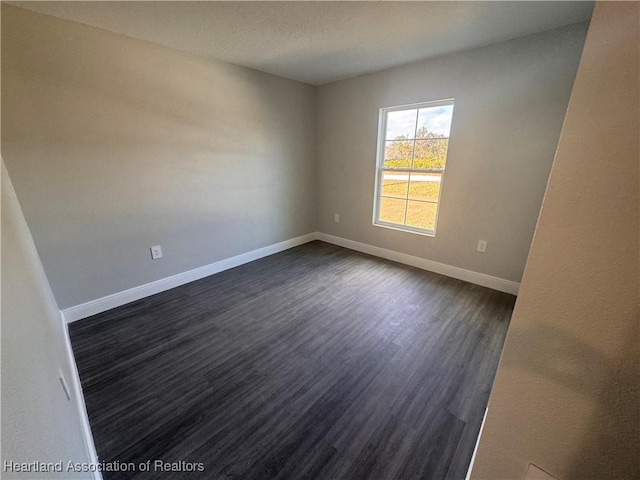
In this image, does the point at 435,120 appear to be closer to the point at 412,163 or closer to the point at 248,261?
the point at 412,163

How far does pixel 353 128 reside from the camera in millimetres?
3371

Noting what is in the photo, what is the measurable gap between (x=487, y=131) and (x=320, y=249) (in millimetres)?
2466

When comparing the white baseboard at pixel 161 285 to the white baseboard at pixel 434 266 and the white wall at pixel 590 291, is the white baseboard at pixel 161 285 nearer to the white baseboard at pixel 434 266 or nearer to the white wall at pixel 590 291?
the white baseboard at pixel 434 266

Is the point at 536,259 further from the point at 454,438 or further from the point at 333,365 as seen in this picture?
the point at 333,365

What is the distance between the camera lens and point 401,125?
302 cm

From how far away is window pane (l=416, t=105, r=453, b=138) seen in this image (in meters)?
2.68

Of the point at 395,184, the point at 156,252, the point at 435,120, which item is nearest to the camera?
the point at 156,252

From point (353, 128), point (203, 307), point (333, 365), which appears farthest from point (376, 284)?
point (353, 128)

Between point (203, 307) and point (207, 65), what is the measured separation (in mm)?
2423

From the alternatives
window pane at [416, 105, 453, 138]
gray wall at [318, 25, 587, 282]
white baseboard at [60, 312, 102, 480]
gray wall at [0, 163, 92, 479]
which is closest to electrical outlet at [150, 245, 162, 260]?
white baseboard at [60, 312, 102, 480]

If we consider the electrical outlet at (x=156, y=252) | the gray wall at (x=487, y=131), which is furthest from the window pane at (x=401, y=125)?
the electrical outlet at (x=156, y=252)

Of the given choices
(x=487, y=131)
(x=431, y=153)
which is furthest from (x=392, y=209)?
(x=487, y=131)

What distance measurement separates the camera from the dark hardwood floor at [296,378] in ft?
3.91

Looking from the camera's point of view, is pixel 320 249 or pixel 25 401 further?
pixel 320 249
